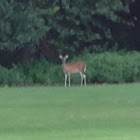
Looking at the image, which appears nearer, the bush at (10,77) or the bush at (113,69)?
the bush at (10,77)

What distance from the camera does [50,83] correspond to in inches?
1200

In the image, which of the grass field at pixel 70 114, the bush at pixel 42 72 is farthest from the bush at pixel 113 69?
the grass field at pixel 70 114

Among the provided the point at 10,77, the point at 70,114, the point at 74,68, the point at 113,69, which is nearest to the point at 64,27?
the point at 74,68

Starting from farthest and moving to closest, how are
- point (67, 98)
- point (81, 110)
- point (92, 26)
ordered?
point (92, 26) → point (67, 98) → point (81, 110)

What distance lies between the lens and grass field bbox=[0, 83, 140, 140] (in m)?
14.3

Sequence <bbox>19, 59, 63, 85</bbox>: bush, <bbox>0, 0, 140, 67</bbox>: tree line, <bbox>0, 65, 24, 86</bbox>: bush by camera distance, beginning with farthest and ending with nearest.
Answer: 1. <bbox>19, 59, 63, 85</bbox>: bush
2. <bbox>0, 0, 140, 67</bbox>: tree line
3. <bbox>0, 65, 24, 86</bbox>: bush

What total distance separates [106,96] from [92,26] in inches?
386

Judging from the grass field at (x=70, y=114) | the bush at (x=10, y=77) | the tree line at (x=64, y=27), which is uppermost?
the tree line at (x=64, y=27)

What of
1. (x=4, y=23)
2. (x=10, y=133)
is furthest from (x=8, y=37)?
(x=10, y=133)

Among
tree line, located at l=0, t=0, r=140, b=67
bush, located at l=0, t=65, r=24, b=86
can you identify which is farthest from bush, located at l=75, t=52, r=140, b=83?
bush, located at l=0, t=65, r=24, b=86

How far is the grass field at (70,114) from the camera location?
47.1 ft

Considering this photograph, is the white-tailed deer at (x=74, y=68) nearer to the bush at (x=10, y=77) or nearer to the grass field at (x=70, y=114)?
the bush at (x=10, y=77)

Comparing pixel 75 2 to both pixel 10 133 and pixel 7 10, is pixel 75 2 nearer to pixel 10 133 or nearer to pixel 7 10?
pixel 7 10

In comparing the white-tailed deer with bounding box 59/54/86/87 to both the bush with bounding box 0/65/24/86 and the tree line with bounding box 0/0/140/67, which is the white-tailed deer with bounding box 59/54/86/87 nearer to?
the tree line with bounding box 0/0/140/67
